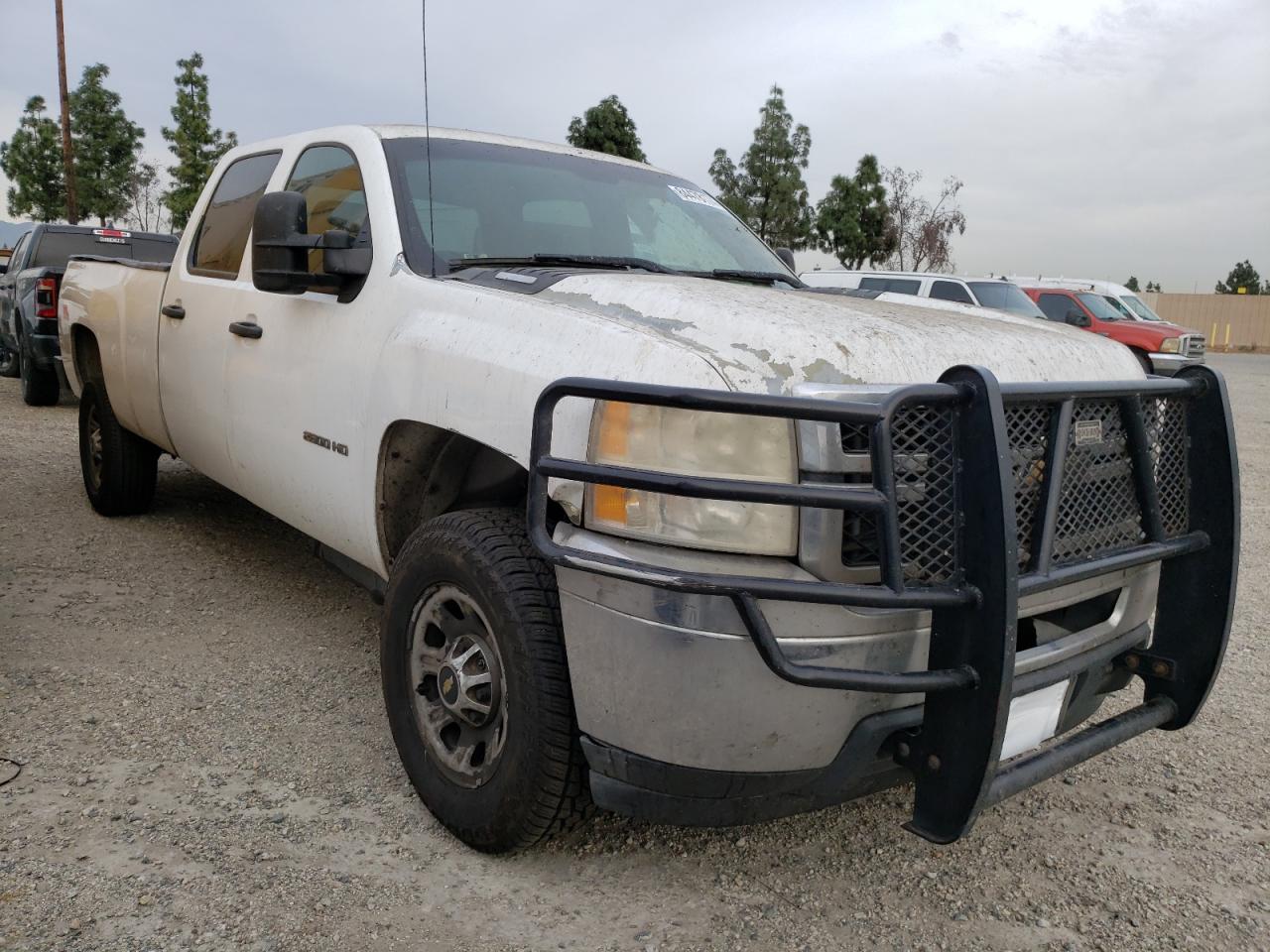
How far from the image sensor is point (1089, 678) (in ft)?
7.97

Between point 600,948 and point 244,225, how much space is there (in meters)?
3.13

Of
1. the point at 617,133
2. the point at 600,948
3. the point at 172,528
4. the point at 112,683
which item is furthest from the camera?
the point at 617,133

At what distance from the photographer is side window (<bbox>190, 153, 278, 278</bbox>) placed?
4.16 metres

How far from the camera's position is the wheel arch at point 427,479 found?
287cm

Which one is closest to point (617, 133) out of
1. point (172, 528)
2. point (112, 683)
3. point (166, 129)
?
point (166, 129)

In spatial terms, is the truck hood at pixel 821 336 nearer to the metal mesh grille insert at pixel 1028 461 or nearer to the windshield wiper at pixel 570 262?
the metal mesh grille insert at pixel 1028 461

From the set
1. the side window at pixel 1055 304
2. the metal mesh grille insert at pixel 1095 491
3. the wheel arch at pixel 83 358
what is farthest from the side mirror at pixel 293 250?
the side window at pixel 1055 304

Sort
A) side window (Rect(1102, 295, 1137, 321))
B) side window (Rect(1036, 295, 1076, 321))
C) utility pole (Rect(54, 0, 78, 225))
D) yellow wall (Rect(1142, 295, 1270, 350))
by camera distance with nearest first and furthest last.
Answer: side window (Rect(1036, 295, 1076, 321))
side window (Rect(1102, 295, 1137, 321))
utility pole (Rect(54, 0, 78, 225))
yellow wall (Rect(1142, 295, 1270, 350))

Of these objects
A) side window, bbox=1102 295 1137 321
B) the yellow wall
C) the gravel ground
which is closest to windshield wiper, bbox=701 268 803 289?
the gravel ground

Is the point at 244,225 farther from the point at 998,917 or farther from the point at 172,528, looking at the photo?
the point at 998,917

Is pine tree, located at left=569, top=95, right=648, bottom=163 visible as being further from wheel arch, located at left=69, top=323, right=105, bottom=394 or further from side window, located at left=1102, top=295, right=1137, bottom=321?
wheel arch, located at left=69, top=323, right=105, bottom=394

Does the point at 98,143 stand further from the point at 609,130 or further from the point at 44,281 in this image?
Answer: the point at 44,281

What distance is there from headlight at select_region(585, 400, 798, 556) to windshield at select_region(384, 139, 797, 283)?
1.25m

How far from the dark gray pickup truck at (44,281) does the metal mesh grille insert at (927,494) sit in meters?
10.1
